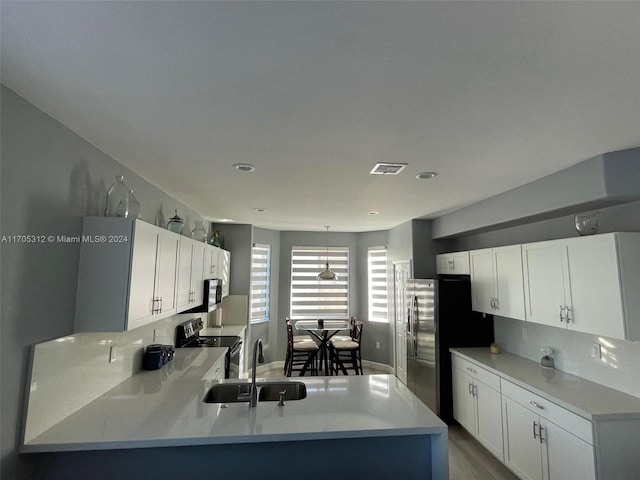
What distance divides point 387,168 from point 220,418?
2.07 m

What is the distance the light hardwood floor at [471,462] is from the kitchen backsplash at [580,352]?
3.55 feet

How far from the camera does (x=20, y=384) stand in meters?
1.52

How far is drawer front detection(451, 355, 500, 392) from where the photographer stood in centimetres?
304

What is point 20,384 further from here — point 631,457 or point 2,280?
point 631,457

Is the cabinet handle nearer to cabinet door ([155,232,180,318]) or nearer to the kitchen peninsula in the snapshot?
the kitchen peninsula

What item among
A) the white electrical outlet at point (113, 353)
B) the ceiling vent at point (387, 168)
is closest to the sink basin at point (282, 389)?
the white electrical outlet at point (113, 353)

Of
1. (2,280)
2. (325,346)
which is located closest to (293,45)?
(2,280)

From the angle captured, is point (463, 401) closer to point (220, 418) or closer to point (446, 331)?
point (446, 331)

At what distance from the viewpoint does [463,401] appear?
361cm

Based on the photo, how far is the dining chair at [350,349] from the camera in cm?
531

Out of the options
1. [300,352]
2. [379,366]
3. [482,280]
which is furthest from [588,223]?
[379,366]

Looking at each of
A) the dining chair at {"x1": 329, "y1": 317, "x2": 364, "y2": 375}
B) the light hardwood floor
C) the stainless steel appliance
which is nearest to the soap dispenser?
the light hardwood floor

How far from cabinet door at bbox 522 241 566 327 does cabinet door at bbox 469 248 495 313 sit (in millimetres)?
522

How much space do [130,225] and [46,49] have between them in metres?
0.98
